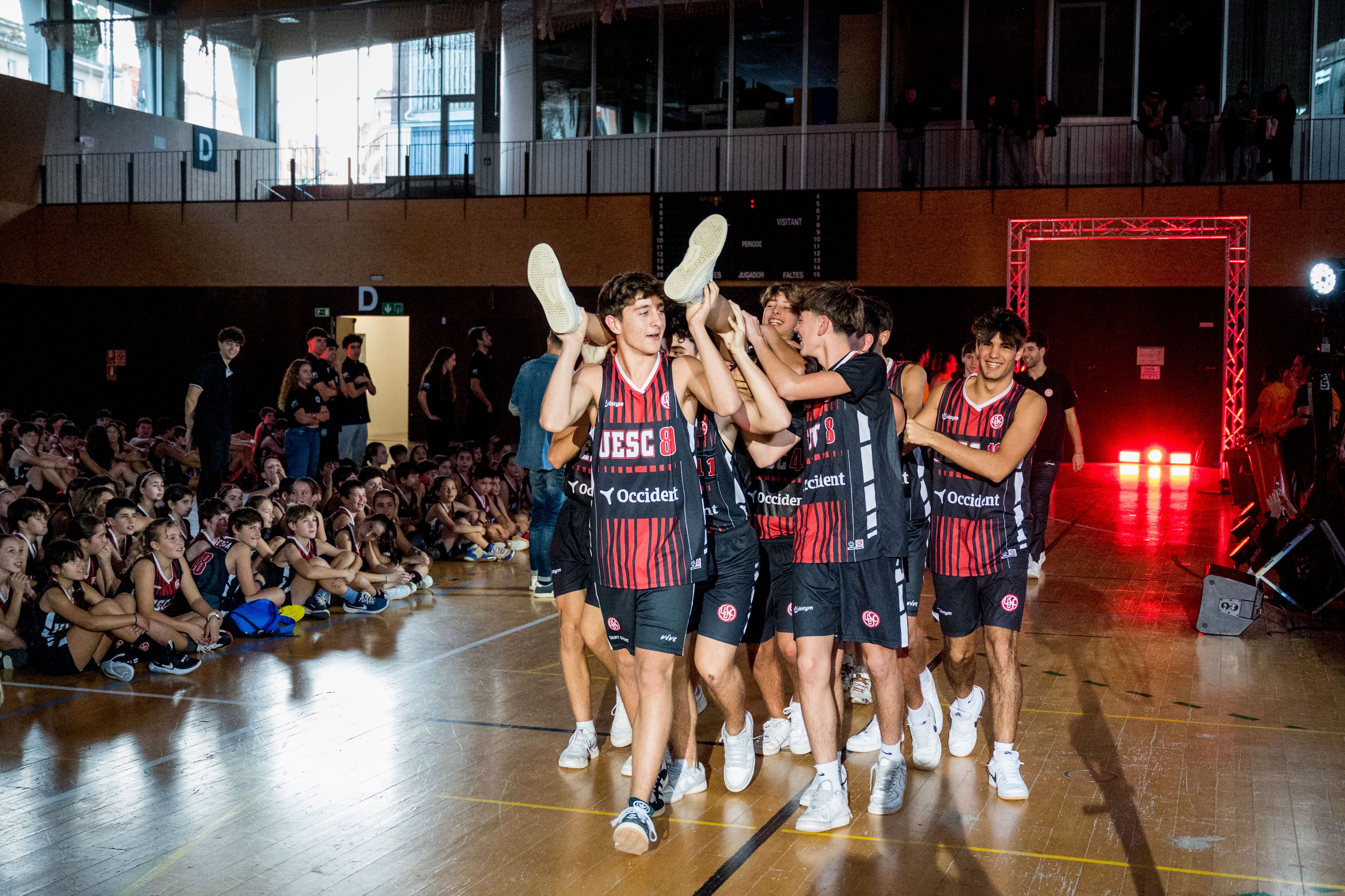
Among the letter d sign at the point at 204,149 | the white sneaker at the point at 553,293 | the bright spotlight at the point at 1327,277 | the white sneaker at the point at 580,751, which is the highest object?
the letter d sign at the point at 204,149

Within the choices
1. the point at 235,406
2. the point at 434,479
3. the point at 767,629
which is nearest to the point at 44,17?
the point at 235,406

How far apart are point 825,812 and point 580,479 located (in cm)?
151

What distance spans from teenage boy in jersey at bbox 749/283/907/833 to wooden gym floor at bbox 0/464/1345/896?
35 cm

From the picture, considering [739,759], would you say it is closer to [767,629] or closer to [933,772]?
[767,629]

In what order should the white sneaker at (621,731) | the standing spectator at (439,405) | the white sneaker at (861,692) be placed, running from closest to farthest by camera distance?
1. the white sneaker at (621,731)
2. the white sneaker at (861,692)
3. the standing spectator at (439,405)

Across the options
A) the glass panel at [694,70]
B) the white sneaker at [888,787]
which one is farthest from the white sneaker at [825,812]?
the glass panel at [694,70]

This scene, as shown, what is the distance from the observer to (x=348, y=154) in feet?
71.5

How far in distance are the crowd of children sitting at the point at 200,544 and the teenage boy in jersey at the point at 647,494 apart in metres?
3.48

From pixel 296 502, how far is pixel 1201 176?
47.0 ft

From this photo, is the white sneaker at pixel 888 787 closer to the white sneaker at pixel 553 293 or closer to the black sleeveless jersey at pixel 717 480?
the black sleeveless jersey at pixel 717 480

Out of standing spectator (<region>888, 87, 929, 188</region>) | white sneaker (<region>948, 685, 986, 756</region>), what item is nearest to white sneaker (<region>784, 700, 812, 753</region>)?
white sneaker (<region>948, 685, 986, 756</region>)

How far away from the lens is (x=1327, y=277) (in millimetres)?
9906

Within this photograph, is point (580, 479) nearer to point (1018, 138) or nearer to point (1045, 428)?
point (1045, 428)

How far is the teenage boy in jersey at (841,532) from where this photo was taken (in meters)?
3.97
